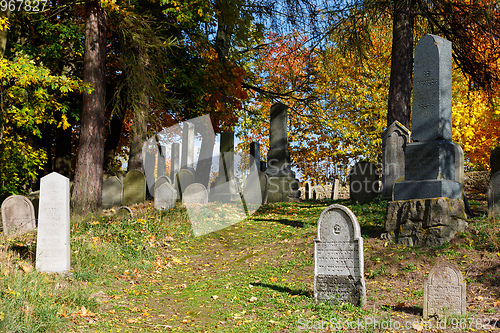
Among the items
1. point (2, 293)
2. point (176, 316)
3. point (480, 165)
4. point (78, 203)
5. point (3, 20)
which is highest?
point (3, 20)

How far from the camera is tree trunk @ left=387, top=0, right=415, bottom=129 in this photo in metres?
12.9

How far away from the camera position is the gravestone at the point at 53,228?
709 centimetres

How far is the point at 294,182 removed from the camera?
58.7 feet

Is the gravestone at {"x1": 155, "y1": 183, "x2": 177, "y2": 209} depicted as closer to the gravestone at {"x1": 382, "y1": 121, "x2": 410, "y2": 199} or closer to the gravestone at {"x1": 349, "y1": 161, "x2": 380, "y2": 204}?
the gravestone at {"x1": 349, "y1": 161, "x2": 380, "y2": 204}

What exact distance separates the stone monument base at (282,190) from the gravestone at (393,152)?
4827mm

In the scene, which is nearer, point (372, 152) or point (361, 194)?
point (361, 194)

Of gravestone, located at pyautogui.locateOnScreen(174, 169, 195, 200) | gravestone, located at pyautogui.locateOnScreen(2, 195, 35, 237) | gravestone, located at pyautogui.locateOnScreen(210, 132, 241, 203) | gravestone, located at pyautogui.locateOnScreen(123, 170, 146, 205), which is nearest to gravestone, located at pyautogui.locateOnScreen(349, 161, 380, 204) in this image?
gravestone, located at pyautogui.locateOnScreen(210, 132, 241, 203)

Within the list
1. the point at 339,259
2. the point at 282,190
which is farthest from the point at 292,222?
the point at 339,259

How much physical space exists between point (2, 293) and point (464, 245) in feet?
23.8

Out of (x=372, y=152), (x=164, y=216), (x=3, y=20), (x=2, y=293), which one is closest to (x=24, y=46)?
(x=3, y=20)

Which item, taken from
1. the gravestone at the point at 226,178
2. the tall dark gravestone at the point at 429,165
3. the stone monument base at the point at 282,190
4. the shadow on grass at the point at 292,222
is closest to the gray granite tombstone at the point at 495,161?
the tall dark gravestone at the point at 429,165

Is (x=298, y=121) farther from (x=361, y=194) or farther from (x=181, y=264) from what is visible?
(x=181, y=264)

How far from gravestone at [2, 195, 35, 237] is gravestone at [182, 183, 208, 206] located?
14.5 feet

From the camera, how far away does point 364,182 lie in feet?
46.9
